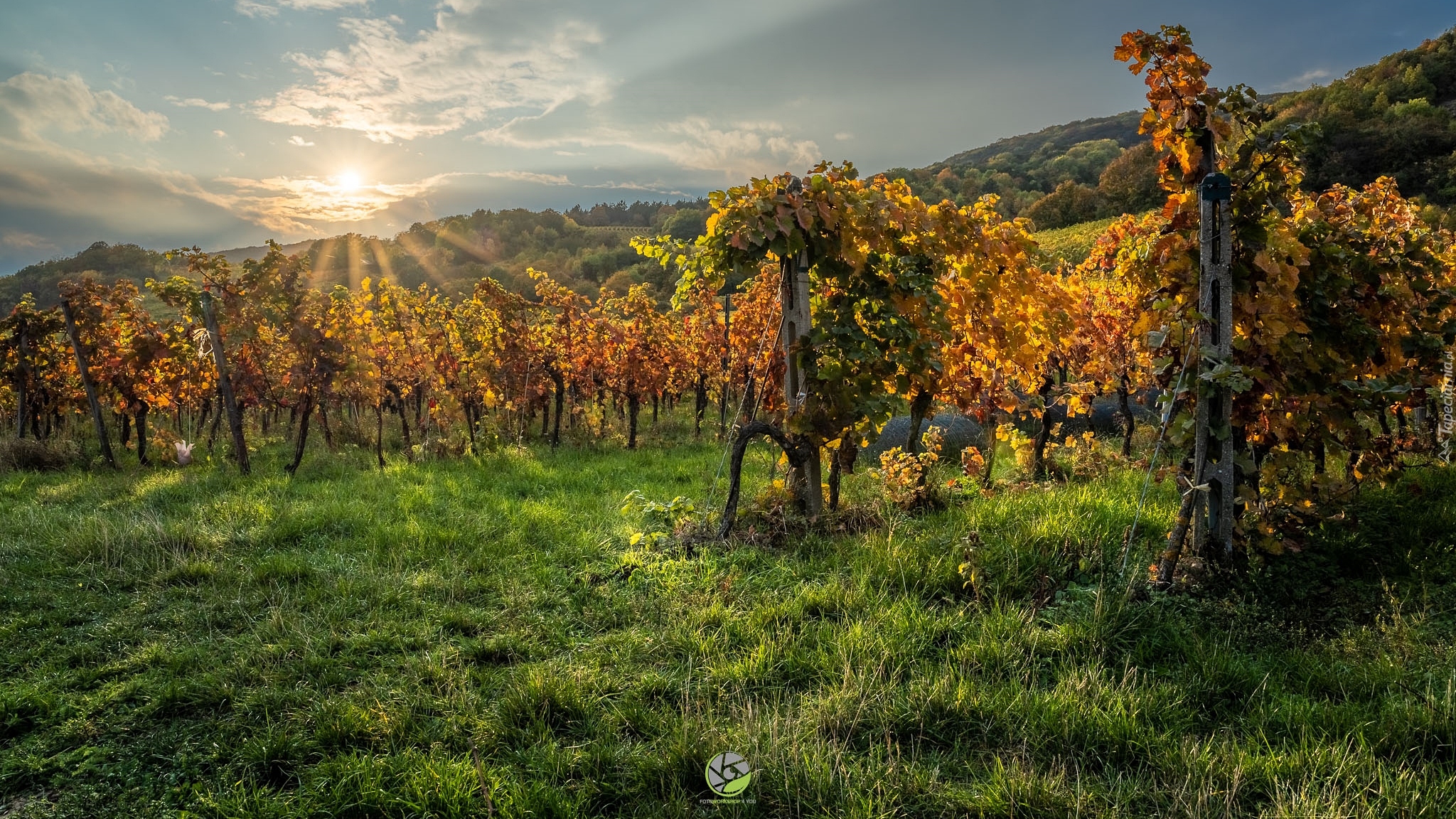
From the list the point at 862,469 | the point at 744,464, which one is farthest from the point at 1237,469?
the point at 744,464

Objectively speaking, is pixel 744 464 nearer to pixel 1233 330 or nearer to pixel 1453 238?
pixel 1233 330

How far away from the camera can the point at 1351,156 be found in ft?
121

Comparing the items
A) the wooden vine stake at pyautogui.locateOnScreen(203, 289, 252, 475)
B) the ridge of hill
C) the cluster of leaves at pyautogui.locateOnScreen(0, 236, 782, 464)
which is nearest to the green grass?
the ridge of hill

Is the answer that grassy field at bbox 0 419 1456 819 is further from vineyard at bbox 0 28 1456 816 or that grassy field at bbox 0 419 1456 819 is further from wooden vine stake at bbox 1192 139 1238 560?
wooden vine stake at bbox 1192 139 1238 560

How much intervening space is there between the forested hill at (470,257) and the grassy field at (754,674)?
4806 centimetres

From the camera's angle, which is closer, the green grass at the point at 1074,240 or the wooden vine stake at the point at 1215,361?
the wooden vine stake at the point at 1215,361

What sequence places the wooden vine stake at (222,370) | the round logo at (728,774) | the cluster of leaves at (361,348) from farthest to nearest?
1. the cluster of leaves at (361,348)
2. the wooden vine stake at (222,370)
3. the round logo at (728,774)

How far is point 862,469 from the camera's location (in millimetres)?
8086

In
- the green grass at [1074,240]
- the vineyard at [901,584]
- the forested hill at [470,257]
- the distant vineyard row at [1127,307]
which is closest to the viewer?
the vineyard at [901,584]

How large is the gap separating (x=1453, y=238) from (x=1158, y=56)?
10.1 m

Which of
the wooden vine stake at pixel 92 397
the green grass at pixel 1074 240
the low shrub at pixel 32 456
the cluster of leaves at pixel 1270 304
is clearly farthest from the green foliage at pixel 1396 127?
the low shrub at pixel 32 456

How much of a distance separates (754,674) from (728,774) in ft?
2.62

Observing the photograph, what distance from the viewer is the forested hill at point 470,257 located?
199 ft

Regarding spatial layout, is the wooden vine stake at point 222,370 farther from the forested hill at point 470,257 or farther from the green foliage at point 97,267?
the green foliage at point 97,267
